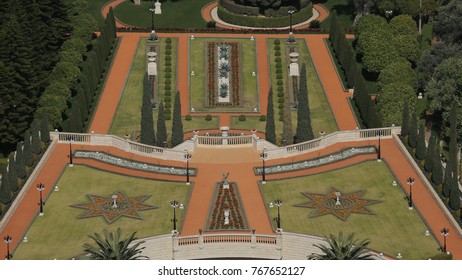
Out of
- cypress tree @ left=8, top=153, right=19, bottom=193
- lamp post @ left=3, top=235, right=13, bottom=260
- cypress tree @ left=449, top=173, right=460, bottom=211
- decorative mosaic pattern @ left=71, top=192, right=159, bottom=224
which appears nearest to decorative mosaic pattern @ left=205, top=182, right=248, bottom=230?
decorative mosaic pattern @ left=71, top=192, right=159, bottom=224

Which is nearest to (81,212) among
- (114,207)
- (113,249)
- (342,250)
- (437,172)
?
(114,207)

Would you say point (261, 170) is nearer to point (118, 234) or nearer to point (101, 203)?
point (101, 203)

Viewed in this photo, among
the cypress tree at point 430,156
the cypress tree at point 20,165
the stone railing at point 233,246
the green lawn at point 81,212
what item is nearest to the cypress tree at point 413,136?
the cypress tree at point 430,156

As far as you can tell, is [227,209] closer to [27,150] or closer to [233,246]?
[233,246]

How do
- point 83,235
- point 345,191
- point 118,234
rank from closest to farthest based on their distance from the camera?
point 118,234
point 83,235
point 345,191

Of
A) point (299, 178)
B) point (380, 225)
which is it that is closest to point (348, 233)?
point (380, 225)

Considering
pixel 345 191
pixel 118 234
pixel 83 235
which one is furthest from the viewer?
pixel 345 191
